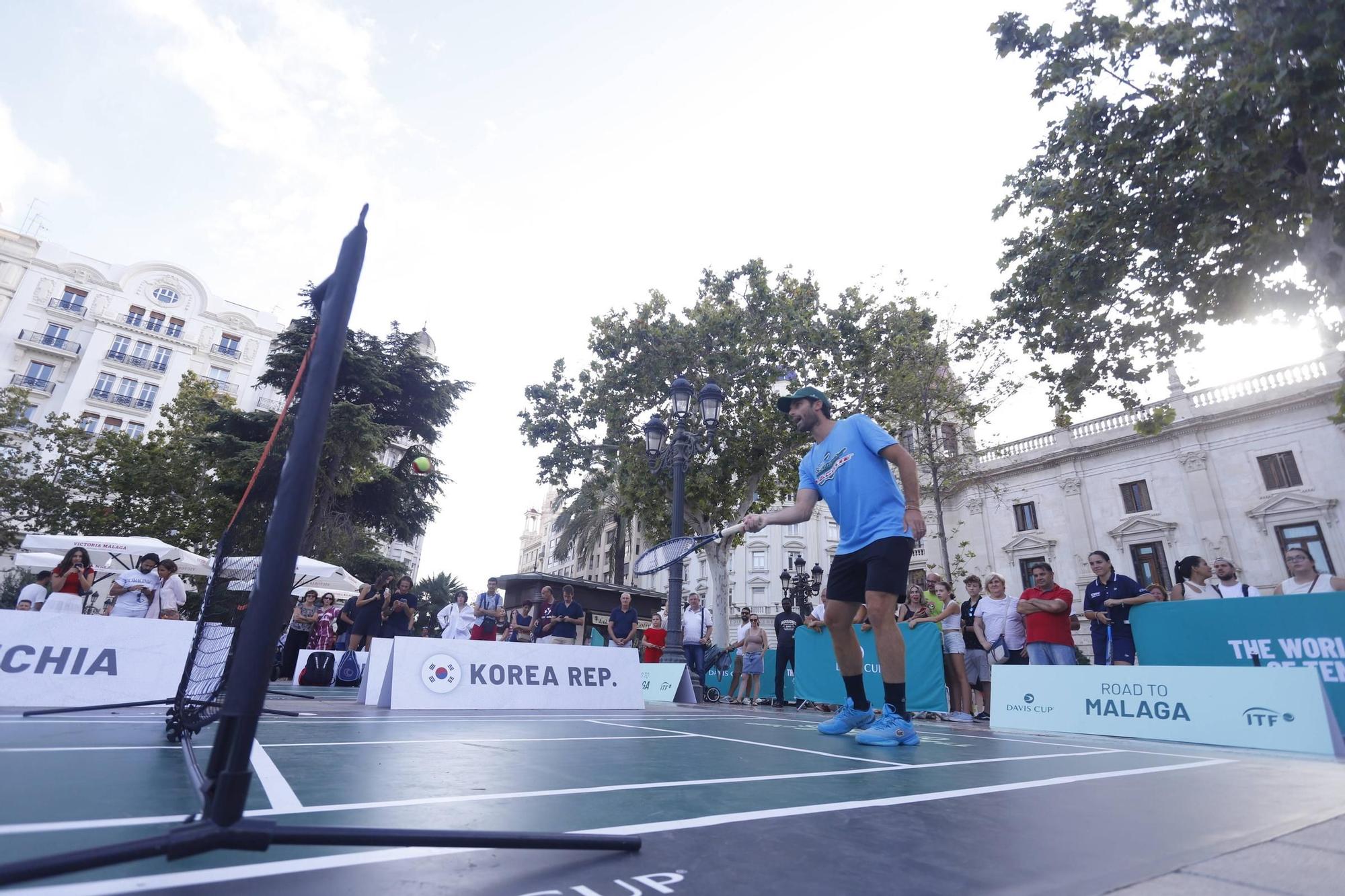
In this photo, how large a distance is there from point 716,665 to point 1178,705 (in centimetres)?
1163

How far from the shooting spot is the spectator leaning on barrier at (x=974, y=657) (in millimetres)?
9070

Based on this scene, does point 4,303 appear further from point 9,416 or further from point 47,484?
point 47,484

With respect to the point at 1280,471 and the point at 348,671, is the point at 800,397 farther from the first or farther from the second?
the point at 1280,471

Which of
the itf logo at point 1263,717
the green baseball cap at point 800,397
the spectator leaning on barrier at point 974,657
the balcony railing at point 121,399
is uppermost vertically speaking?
the balcony railing at point 121,399

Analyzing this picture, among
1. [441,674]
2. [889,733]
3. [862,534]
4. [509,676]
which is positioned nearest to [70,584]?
[441,674]

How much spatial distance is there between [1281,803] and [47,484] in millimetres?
37299

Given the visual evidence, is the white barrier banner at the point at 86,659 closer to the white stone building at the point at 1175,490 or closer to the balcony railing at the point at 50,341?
the white stone building at the point at 1175,490

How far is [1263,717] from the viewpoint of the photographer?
5.42 m

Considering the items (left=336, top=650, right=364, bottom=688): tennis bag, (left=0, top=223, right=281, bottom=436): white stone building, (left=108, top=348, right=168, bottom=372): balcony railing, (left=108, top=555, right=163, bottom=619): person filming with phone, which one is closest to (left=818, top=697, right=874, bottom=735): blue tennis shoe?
(left=108, top=555, right=163, bottom=619): person filming with phone

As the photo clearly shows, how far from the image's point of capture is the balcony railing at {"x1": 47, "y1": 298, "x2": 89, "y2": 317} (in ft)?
141

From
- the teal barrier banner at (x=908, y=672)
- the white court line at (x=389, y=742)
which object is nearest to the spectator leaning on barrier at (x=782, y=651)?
the teal barrier banner at (x=908, y=672)

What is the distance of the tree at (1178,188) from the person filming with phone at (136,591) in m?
15.5

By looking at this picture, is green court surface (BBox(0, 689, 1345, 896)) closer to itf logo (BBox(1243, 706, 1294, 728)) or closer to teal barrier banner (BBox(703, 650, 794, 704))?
itf logo (BBox(1243, 706, 1294, 728))

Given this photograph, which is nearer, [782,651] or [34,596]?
[34,596]
